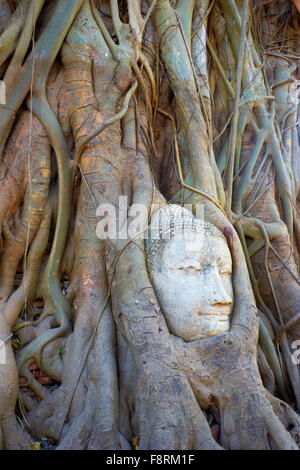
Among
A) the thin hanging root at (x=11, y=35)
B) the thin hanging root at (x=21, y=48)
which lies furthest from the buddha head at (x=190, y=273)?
the thin hanging root at (x=11, y=35)

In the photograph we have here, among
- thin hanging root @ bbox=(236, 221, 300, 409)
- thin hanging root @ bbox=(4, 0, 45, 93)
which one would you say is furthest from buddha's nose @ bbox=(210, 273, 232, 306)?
thin hanging root @ bbox=(4, 0, 45, 93)

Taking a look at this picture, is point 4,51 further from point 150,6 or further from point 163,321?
point 163,321

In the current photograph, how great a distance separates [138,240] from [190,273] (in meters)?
0.35

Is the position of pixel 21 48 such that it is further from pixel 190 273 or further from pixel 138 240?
pixel 190 273

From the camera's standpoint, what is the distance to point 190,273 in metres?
2.89

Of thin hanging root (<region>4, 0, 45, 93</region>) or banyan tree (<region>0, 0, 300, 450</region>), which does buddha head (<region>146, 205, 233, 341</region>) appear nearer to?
banyan tree (<region>0, 0, 300, 450</region>)

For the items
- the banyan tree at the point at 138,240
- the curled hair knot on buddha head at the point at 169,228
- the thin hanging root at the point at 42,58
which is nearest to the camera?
the banyan tree at the point at 138,240

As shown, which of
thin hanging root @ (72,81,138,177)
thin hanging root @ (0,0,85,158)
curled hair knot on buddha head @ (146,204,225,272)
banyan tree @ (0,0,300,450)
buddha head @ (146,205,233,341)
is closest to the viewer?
banyan tree @ (0,0,300,450)

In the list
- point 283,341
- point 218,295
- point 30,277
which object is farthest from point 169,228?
point 283,341

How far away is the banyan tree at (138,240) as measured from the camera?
260 cm

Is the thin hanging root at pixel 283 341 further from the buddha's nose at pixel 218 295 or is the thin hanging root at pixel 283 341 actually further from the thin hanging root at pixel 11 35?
the thin hanging root at pixel 11 35

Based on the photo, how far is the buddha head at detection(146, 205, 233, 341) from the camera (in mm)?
2809

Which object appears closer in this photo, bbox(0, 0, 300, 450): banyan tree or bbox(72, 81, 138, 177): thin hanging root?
bbox(0, 0, 300, 450): banyan tree

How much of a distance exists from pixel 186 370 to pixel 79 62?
6.88 feet
